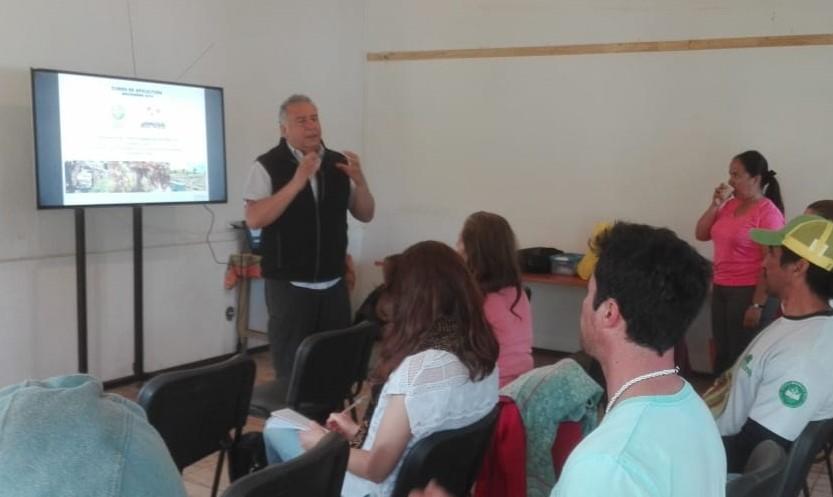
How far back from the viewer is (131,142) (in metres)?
4.30

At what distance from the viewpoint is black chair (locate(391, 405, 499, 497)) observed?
1.82 metres

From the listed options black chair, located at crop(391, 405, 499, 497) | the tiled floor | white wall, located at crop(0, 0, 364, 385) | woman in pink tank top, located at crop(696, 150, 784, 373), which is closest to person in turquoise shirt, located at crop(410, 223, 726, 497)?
black chair, located at crop(391, 405, 499, 497)

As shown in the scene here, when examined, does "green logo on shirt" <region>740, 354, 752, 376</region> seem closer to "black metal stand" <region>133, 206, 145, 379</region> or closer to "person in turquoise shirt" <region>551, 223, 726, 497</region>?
"person in turquoise shirt" <region>551, 223, 726, 497</region>

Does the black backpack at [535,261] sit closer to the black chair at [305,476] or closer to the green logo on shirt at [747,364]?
the green logo on shirt at [747,364]

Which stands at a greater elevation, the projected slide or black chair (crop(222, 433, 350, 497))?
the projected slide

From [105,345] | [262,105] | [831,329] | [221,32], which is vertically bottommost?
[105,345]

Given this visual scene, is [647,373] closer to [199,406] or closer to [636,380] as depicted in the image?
[636,380]

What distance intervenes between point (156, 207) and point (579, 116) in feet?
9.81

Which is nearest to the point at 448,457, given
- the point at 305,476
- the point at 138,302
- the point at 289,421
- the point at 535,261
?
the point at 305,476

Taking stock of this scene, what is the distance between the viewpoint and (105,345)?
15.4ft

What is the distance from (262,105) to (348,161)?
2.32 metres

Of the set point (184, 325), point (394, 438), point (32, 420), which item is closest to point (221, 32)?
point (184, 325)

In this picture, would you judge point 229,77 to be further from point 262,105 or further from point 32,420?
point 32,420

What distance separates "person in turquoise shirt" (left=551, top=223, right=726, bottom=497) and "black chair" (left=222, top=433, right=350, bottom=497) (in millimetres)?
522
